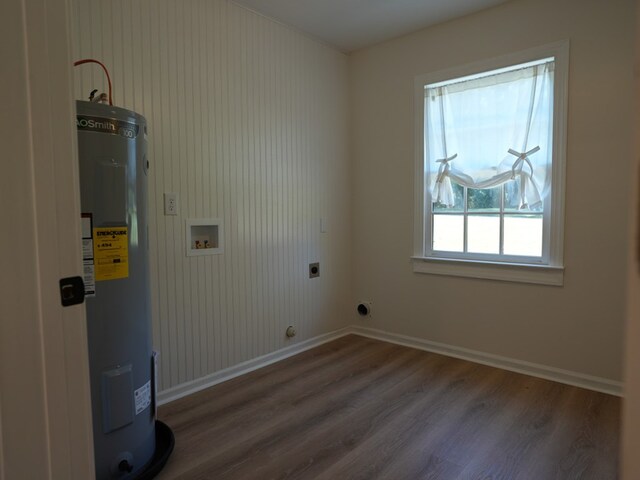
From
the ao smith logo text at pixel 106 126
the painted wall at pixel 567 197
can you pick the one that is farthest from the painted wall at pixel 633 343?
the painted wall at pixel 567 197

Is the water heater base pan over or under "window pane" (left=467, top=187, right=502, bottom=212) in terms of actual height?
under

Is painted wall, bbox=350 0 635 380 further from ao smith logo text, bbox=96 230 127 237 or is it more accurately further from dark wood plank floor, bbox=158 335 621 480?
ao smith logo text, bbox=96 230 127 237

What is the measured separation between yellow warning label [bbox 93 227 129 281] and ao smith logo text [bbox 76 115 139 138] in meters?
0.39

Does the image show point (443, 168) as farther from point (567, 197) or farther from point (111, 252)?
point (111, 252)

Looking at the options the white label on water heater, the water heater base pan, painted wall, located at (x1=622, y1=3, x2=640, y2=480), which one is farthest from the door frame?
painted wall, located at (x1=622, y1=3, x2=640, y2=480)

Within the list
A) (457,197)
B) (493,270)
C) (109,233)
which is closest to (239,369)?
(109,233)

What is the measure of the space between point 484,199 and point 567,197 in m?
0.58

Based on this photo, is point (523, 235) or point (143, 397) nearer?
point (143, 397)

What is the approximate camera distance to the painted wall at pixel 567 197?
2.45 metres

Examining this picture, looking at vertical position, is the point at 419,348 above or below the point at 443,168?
below

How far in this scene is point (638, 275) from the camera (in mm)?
410

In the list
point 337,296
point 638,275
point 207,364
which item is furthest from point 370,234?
point 638,275

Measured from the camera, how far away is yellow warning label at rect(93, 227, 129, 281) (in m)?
1.55

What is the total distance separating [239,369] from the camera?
9.40 ft
